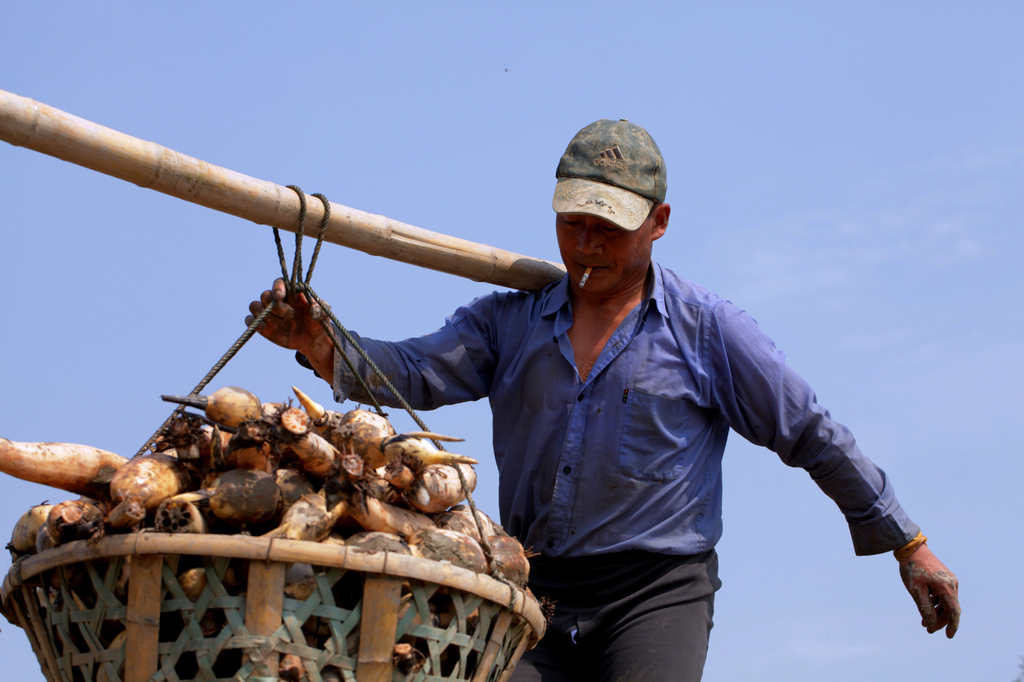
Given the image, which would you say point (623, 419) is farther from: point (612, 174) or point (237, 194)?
point (237, 194)

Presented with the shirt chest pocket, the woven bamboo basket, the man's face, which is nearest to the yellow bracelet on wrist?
the shirt chest pocket

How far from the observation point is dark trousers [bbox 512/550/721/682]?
3.42 meters

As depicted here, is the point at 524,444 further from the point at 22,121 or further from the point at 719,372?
the point at 22,121

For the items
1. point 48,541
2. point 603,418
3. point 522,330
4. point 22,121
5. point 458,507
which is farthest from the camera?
point 522,330

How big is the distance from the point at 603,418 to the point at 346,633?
4.56ft

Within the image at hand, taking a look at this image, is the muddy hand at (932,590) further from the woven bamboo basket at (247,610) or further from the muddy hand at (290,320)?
the muddy hand at (290,320)

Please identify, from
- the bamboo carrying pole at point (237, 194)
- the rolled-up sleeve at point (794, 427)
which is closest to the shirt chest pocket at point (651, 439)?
the rolled-up sleeve at point (794, 427)

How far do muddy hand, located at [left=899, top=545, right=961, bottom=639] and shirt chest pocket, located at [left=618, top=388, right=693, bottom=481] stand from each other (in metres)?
0.87

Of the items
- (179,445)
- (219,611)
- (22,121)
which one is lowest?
(219,611)

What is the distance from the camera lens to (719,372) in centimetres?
370

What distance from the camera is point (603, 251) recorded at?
3678mm

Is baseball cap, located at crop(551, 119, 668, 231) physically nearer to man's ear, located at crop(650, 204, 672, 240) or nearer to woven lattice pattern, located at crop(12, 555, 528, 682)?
man's ear, located at crop(650, 204, 672, 240)

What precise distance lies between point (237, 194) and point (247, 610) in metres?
1.26

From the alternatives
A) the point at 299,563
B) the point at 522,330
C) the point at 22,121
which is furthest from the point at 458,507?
the point at 22,121
